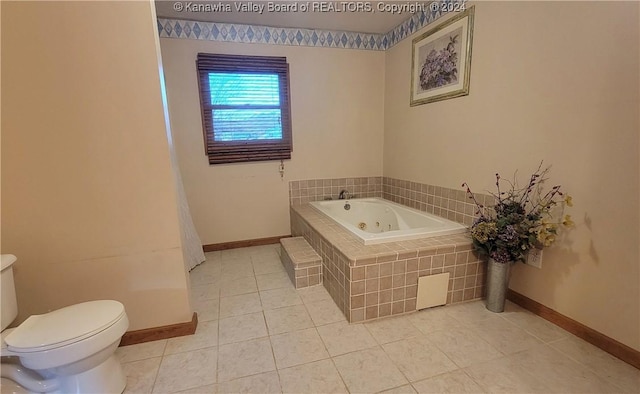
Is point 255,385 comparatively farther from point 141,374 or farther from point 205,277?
point 205,277

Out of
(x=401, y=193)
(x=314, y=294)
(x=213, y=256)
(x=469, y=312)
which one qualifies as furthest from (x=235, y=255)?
(x=469, y=312)

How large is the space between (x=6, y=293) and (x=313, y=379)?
152 centimetres

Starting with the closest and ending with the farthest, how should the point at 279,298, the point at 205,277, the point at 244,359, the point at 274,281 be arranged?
the point at 244,359
the point at 279,298
the point at 274,281
the point at 205,277

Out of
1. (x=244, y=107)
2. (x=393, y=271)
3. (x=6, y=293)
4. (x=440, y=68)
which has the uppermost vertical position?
(x=440, y=68)

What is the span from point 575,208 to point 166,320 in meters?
2.56

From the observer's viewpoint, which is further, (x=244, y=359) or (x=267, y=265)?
(x=267, y=265)

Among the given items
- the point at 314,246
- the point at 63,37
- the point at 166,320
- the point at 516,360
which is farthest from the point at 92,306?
the point at 516,360

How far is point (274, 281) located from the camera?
2.49m

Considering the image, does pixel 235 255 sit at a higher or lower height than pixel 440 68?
lower

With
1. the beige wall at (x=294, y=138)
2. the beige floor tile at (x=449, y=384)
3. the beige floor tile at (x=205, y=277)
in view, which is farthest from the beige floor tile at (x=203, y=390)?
the beige wall at (x=294, y=138)

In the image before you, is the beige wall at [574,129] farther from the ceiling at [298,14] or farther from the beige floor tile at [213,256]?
the beige floor tile at [213,256]

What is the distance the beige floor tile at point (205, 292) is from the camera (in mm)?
2250

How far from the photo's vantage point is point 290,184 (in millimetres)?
3393

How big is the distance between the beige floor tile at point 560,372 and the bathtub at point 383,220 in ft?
2.87
